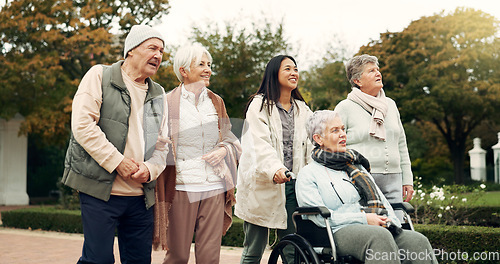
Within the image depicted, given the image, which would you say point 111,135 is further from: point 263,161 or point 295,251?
point 295,251

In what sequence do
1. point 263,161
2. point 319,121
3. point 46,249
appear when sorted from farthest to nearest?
point 46,249 → point 263,161 → point 319,121

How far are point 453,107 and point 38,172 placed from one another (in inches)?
731

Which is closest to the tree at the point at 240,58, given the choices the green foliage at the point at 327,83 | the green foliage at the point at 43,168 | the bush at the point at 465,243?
the green foliage at the point at 327,83

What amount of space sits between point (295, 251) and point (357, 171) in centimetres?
61

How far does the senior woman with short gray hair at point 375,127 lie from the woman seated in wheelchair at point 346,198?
1.59 feet

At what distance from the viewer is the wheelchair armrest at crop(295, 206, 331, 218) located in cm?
319

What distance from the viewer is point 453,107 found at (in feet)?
86.6

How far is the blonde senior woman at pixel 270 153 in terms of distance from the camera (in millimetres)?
3748

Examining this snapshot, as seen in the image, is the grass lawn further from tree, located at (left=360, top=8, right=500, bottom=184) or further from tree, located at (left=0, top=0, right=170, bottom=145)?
tree, located at (left=0, top=0, right=170, bottom=145)

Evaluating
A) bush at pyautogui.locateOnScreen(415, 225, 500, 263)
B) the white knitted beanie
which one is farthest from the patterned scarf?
bush at pyautogui.locateOnScreen(415, 225, 500, 263)

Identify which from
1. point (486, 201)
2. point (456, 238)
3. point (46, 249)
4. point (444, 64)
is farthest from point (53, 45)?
point (444, 64)

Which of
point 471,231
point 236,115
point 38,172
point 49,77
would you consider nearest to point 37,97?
point 49,77

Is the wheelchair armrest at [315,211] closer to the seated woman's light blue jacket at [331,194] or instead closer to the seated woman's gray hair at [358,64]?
the seated woman's light blue jacket at [331,194]

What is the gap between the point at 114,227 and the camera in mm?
3197
